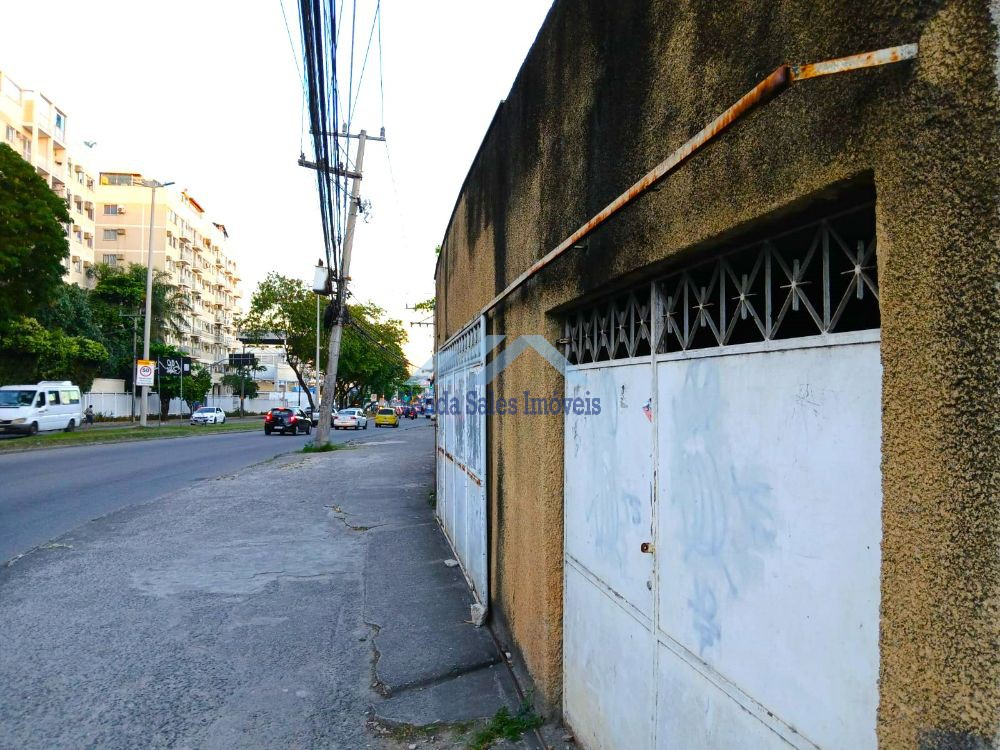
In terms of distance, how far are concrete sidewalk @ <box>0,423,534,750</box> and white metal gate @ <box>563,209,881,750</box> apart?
1280 millimetres

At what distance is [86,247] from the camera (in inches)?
2050

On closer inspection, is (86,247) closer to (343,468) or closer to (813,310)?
(343,468)

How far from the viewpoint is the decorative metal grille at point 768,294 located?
168 cm

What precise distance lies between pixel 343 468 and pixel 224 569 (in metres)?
8.89

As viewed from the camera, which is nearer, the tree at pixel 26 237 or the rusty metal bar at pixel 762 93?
the rusty metal bar at pixel 762 93

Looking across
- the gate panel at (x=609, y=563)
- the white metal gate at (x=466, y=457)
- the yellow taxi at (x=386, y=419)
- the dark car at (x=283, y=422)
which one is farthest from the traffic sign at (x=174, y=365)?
the gate panel at (x=609, y=563)

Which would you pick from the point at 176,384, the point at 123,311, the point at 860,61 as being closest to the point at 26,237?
the point at 860,61

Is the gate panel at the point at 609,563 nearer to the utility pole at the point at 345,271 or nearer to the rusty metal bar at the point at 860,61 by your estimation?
the rusty metal bar at the point at 860,61

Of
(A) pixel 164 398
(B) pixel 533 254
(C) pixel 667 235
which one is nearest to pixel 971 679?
(C) pixel 667 235

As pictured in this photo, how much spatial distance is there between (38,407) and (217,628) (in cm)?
2511

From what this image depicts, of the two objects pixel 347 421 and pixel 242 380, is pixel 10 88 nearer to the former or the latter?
pixel 242 380

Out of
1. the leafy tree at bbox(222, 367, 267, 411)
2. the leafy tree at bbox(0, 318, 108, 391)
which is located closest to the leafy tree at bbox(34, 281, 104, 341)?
the leafy tree at bbox(0, 318, 108, 391)

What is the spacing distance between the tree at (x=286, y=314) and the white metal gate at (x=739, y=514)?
51.3m

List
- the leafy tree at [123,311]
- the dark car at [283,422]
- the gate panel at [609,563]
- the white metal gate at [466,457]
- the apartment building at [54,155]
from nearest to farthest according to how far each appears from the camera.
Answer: the gate panel at [609,563]
the white metal gate at [466,457]
the dark car at [283,422]
the apartment building at [54,155]
the leafy tree at [123,311]
